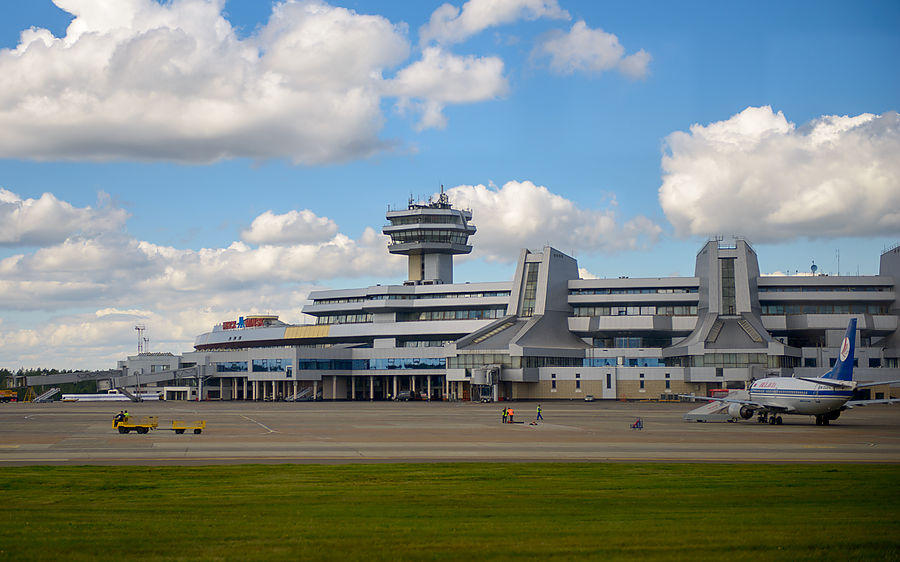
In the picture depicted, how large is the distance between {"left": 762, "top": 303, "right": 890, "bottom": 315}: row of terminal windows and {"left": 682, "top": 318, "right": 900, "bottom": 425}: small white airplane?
8824cm

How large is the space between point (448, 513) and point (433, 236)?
157781 millimetres

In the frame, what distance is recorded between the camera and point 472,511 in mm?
23672

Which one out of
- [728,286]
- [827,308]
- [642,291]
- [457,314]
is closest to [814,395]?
[728,286]

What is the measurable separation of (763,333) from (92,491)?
424 feet

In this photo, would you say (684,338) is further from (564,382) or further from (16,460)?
(16,460)

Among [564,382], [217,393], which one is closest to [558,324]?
[564,382]

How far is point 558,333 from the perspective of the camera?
160 meters

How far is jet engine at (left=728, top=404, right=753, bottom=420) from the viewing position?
73562 millimetres

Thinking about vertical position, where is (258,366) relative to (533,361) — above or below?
below

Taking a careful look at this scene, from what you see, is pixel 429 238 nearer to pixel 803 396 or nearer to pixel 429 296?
pixel 429 296

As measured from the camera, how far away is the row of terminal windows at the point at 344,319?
590 feet

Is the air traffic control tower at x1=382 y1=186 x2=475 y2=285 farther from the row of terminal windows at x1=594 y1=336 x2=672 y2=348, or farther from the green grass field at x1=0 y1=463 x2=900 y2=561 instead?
the green grass field at x1=0 y1=463 x2=900 y2=561

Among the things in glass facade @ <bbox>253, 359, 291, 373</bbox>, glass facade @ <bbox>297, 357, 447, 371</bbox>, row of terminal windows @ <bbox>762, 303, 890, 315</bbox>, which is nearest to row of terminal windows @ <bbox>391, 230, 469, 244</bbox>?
glass facade @ <bbox>297, 357, 447, 371</bbox>

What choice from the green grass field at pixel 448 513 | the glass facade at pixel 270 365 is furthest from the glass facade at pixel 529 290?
the green grass field at pixel 448 513
